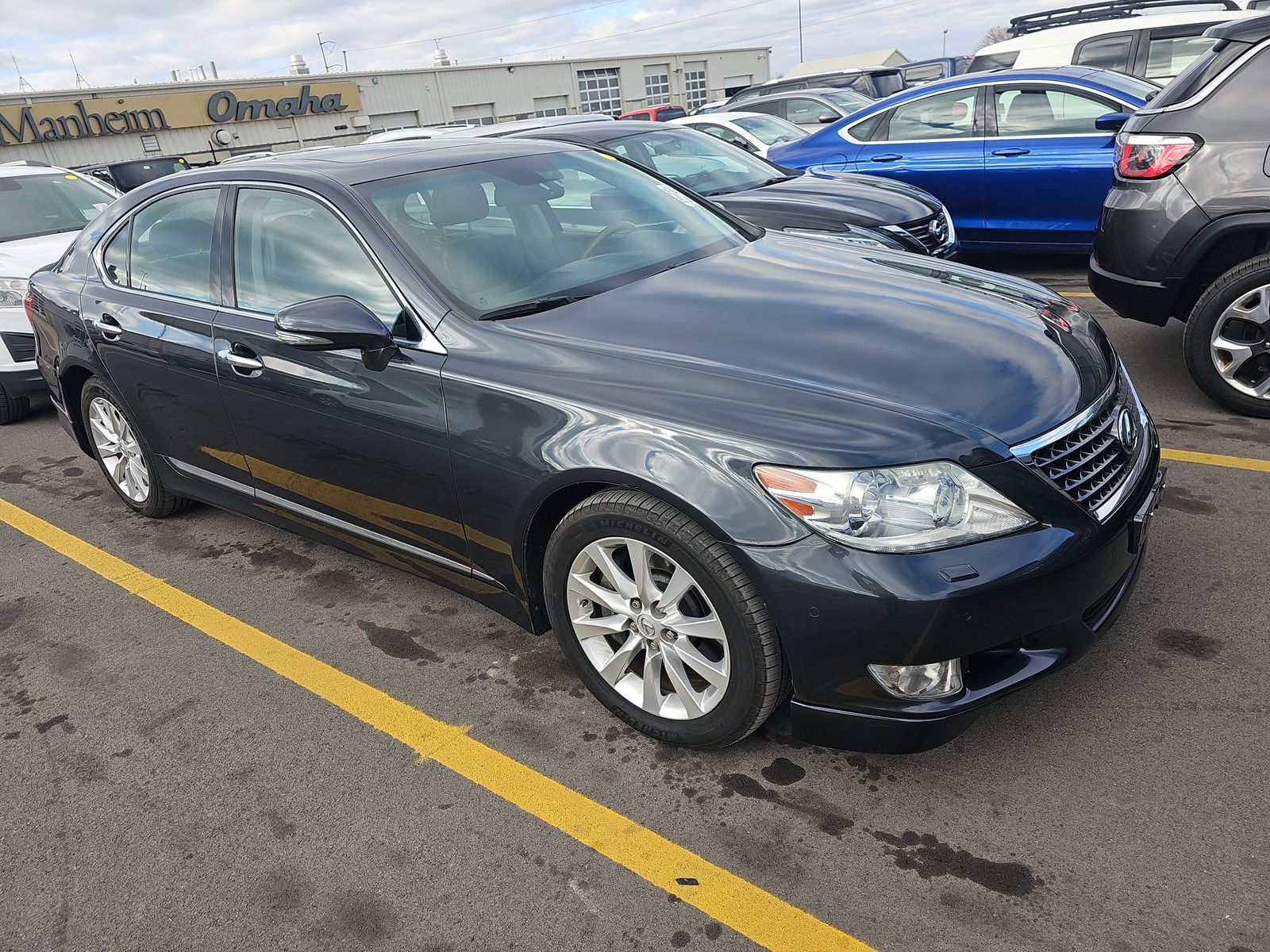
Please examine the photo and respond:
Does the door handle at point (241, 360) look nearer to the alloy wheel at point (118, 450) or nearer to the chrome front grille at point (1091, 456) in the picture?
the alloy wheel at point (118, 450)

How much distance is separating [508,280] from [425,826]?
5.46 feet

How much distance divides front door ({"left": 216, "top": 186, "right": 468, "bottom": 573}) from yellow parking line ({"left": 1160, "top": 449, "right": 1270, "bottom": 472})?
3020mm

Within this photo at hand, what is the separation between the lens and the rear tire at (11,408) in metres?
6.61

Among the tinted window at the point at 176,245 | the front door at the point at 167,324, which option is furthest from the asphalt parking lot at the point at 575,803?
the tinted window at the point at 176,245

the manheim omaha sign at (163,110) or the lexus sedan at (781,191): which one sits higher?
the manheim omaha sign at (163,110)

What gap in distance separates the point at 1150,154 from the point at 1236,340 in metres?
0.96

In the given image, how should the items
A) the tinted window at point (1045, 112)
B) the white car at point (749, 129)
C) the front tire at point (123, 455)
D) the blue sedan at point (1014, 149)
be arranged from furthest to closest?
the white car at point (749, 129) → the tinted window at point (1045, 112) → the blue sedan at point (1014, 149) → the front tire at point (123, 455)

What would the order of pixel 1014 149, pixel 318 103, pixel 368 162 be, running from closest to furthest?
pixel 368 162 → pixel 1014 149 → pixel 318 103

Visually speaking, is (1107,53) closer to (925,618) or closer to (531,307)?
(531,307)

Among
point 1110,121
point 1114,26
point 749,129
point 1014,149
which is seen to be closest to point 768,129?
point 749,129

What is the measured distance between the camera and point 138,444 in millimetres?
4488

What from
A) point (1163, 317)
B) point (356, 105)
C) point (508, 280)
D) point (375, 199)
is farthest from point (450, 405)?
point (356, 105)

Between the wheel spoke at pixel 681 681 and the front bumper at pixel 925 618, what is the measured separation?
0.30 meters

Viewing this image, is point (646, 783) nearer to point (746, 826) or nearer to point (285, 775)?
point (746, 826)
